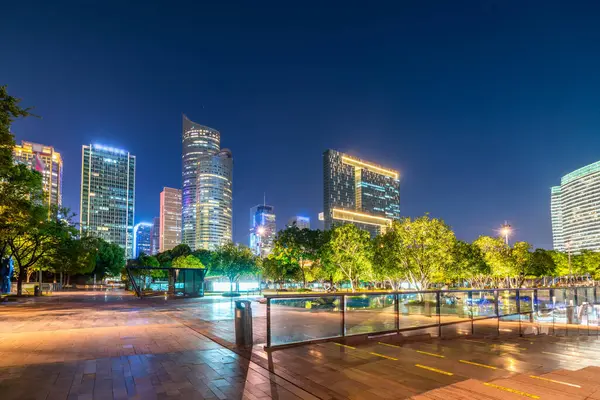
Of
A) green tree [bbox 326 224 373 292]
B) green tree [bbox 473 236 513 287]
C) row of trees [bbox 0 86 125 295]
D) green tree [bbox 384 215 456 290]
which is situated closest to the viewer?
row of trees [bbox 0 86 125 295]

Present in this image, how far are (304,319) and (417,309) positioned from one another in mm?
3636

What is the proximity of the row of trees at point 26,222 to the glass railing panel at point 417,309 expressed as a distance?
16.2 meters

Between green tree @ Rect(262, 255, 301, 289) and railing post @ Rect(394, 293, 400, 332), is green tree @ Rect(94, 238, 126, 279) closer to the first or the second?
green tree @ Rect(262, 255, 301, 289)

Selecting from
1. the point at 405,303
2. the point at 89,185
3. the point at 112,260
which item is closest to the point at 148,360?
the point at 405,303

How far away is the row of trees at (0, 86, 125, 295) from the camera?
52.6 ft

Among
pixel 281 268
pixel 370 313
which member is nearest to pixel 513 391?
pixel 370 313

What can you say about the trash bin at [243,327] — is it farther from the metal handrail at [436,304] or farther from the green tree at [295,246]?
the green tree at [295,246]

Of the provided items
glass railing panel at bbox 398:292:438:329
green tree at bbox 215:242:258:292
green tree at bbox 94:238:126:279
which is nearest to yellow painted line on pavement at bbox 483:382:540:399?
glass railing panel at bbox 398:292:438:329

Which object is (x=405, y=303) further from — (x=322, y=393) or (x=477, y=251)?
(x=477, y=251)

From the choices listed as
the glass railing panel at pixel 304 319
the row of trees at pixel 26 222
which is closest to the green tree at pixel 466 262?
the glass railing panel at pixel 304 319

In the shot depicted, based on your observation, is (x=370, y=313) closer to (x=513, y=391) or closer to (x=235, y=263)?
(x=513, y=391)

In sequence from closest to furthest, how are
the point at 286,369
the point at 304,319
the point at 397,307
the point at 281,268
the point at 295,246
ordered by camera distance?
the point at 286,369
the point at 304,319
the point at 397,307
the point at 295,246
the point at 281,268

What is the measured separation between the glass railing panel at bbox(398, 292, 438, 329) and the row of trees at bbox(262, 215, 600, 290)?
839 inches

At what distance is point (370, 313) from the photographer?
9953 mm
